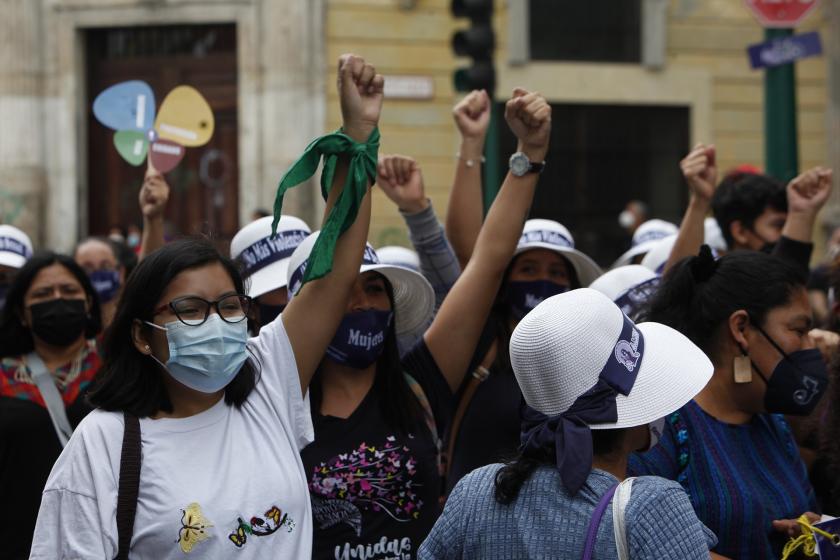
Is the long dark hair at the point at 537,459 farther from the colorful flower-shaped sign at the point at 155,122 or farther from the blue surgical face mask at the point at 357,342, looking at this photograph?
the colorful flower-shaped sign at the point at 155,122

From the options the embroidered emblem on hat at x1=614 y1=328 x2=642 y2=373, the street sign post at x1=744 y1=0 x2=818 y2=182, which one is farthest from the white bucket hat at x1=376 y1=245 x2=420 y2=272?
the street sign post at x1=744 y1=0 x2=818 y2=182

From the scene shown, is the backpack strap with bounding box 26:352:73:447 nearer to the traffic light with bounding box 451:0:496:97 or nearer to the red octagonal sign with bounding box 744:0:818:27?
the traffic light with bounding box 451:0:496:97

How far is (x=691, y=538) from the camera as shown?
2334 mm

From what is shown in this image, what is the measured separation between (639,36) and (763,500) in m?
14.4

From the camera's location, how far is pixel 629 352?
254 centimetres

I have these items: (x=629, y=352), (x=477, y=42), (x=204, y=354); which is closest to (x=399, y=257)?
(x=204, y=354)

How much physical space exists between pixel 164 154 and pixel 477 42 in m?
4.96

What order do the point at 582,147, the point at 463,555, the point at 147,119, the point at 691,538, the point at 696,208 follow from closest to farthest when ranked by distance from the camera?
the point at 691,538 → the point at 463,555 → the point at 696,208 → the point at 147,119 → the point at 582,147

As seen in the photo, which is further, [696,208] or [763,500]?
[696,208]

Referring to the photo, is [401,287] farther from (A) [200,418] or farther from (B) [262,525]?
(B) [262,525]

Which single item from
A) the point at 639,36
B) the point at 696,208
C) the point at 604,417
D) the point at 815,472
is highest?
the point at 639,36

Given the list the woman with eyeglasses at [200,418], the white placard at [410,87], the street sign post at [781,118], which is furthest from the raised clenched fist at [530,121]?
the white placard at [410,87]

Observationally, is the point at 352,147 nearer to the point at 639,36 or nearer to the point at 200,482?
the point at 200,482

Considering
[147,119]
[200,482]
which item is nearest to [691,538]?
[200,482]
